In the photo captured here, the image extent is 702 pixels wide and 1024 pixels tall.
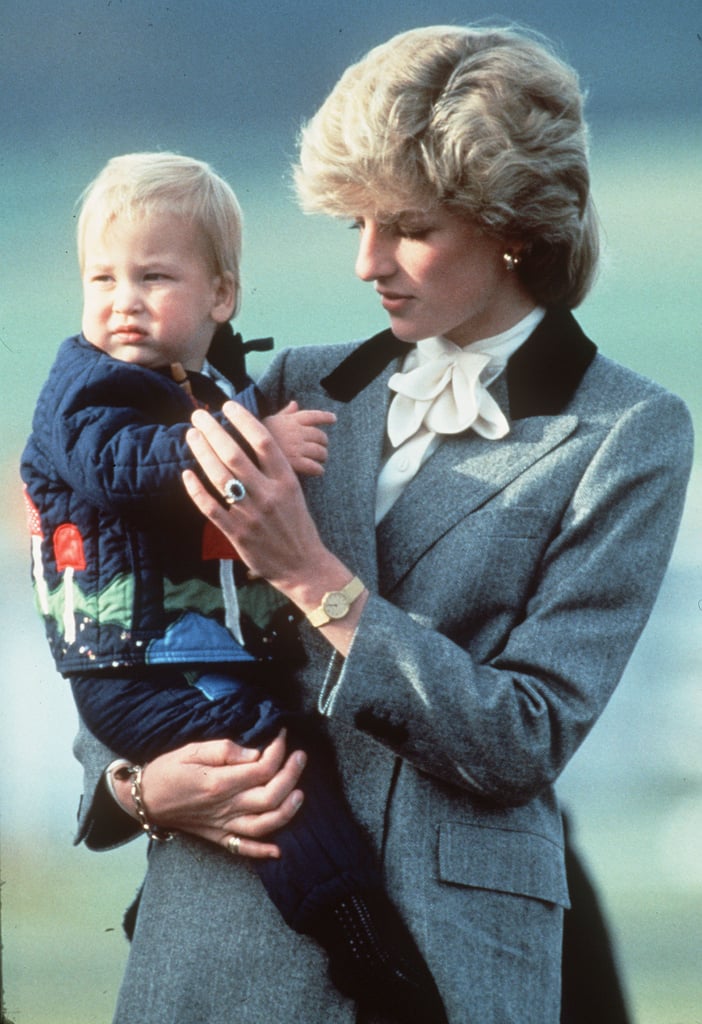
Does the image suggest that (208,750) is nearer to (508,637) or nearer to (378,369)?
(508,637)

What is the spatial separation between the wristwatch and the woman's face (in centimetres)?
46

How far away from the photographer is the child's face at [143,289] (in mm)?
2256

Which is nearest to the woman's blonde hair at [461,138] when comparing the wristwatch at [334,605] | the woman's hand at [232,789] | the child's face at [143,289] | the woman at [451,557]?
the woman at [451,557]

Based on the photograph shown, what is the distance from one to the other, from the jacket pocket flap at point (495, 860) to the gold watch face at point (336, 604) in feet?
1.23

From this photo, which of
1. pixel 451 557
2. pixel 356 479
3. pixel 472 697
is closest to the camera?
pixel 472 697

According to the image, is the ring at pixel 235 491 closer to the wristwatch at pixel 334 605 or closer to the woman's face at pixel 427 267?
the wristwatch at pixel 334 605

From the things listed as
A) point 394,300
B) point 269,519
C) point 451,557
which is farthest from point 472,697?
point 394,300

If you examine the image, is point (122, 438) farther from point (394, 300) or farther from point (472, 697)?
point (472, 697)

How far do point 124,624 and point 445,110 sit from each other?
95cm

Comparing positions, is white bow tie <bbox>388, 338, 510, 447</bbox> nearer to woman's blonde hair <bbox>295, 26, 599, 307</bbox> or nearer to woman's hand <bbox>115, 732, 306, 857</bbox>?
woman's blonde hair <bbox>295, 26, 599, 307</bbox>

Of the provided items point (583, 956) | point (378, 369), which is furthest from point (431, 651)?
point (583, 956)

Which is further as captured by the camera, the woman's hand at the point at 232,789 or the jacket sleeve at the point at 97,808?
the jacket sleeve at the point at 97,808

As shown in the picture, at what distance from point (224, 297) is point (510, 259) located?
1.66 feet

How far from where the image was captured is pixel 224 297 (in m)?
2.40
